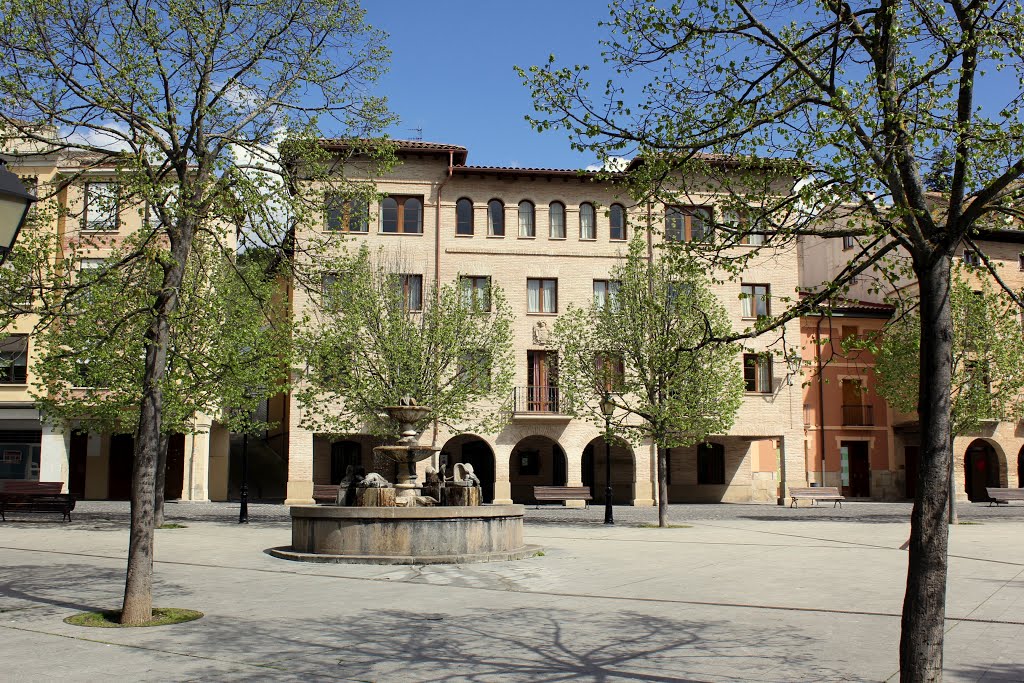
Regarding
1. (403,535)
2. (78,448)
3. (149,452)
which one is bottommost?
(403,535)

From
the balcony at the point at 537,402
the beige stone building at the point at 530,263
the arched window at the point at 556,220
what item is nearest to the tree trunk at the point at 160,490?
the beige stone building at the point at 530,263

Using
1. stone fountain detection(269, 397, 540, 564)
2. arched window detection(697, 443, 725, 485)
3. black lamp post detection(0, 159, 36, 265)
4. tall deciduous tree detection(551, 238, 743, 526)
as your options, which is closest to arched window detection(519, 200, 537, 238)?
tall deciduous tree detection(551, 238, 743, 526)

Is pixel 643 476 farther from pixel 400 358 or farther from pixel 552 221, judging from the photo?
pixel 400 358

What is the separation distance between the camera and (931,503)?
5.77m

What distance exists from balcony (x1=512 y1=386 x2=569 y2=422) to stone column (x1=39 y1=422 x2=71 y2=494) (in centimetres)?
1611

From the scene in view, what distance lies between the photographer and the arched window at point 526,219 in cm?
3641

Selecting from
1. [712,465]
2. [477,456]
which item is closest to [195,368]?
[477,456]

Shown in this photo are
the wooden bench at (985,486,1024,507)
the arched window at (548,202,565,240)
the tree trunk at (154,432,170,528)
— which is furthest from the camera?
the arched window at (548,202,565,240)

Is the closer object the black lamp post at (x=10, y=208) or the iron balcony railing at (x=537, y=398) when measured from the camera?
the black lamp post at (x=10, y=208)

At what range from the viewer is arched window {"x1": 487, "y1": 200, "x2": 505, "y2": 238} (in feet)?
119

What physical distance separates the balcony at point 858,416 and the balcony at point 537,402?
15.1m

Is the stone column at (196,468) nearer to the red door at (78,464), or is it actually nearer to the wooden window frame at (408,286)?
the red door at (78,464)

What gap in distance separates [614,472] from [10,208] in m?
35.6

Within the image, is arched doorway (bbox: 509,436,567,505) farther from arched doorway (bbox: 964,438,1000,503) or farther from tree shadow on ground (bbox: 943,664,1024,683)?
tree shadow on ground (bbox: 943,664,1024,683)
